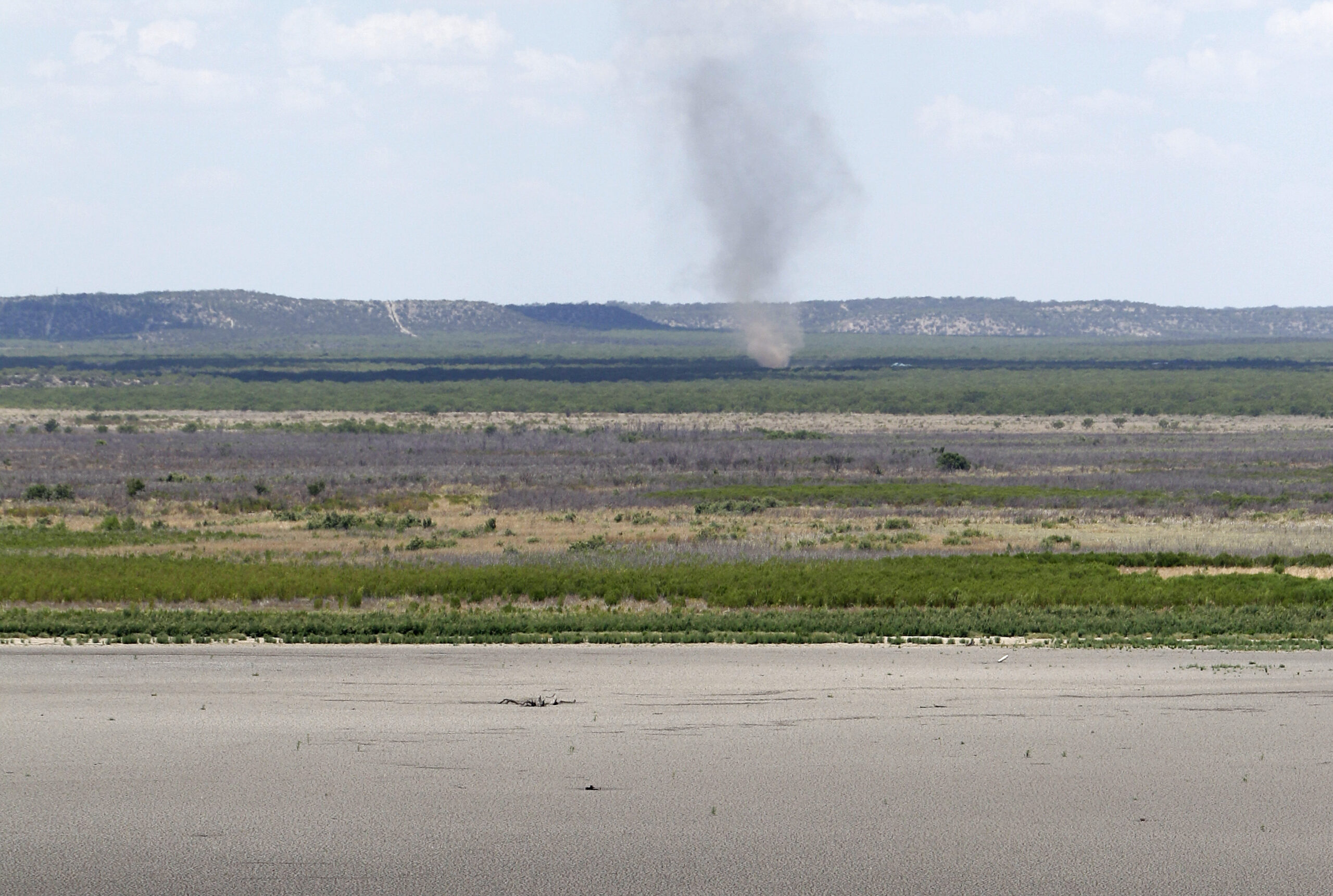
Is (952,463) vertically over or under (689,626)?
over

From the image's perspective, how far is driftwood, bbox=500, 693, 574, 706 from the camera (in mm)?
18984

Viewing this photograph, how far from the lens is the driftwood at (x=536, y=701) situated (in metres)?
19.0

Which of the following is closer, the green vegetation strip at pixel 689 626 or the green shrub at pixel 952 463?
the green vegetation strip at pixel 689 626

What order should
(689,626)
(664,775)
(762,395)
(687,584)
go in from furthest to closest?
(762,395), (687,584), (689,626), (664,775)

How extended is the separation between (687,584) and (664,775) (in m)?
13.7

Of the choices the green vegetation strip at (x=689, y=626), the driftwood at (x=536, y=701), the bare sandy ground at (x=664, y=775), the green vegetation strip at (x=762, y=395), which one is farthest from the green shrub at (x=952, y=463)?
the green vegetation strip at (x=762, y=395)

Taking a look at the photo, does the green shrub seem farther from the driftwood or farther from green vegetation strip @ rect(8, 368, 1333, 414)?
green vegetation strip @ rect(8, 368, 1333, 414)

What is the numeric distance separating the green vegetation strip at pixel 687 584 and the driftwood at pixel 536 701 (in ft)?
29.7

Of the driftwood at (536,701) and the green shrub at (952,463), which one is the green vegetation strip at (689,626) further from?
the green shrub at (952,463)

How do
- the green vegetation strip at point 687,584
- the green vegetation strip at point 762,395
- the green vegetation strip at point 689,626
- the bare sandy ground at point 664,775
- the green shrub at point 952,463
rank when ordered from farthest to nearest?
1. the green vegetation strip at point 762,395
2. the green shrub at point 952,463
3. the green vegetation strip at point 687,584
4. the green vegetation strip at point 689,626
5. the bare sandy ground at point 664,775

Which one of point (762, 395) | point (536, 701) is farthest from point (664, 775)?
point (762, 395)

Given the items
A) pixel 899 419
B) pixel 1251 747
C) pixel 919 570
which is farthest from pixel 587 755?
pixel 899 419

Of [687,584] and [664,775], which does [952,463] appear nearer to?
[687,584]

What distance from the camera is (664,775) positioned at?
16000mm
